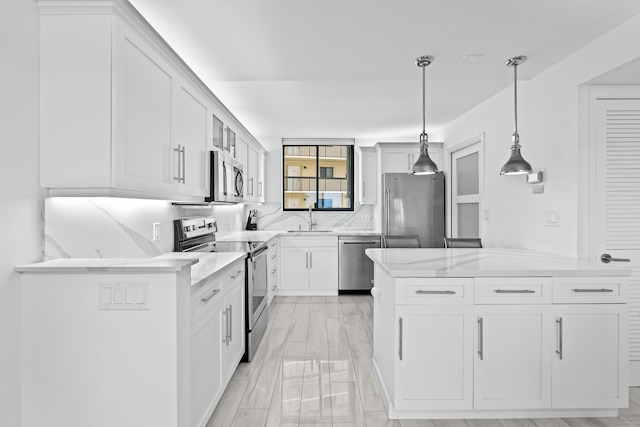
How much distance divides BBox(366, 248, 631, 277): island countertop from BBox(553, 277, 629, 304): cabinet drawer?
1.5 inches

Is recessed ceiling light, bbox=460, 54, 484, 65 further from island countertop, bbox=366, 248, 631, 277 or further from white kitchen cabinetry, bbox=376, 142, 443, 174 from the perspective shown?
white kitchen cabinetry, bbox=376, 142, 443, 174

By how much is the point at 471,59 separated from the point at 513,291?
5.57 feet

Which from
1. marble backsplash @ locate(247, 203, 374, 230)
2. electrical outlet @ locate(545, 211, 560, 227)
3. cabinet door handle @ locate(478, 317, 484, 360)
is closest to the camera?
cabinet door handle @ locate(478, 317, 484, 360)

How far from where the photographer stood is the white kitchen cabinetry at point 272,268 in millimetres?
4586

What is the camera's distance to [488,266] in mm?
2271

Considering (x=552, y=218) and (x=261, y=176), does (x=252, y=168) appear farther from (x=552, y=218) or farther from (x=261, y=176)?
(x=552, y=218)

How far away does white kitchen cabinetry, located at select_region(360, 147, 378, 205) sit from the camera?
5793mm

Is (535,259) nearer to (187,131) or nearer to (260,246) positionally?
(260,246)

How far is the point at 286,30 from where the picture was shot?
2297 mm

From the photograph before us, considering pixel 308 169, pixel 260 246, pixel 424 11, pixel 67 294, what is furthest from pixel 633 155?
pixel 308 169

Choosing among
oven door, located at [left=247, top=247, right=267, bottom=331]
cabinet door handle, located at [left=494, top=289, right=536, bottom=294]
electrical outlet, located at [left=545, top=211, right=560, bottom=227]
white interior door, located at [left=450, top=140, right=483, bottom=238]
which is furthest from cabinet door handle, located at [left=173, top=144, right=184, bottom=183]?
white interior door, located at [left=450, top=140, right=483, bottom=238]

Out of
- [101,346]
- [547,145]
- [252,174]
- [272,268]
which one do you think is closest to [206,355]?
[101,346]

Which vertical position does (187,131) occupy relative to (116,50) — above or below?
below

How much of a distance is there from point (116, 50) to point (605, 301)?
9.54ft
